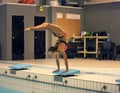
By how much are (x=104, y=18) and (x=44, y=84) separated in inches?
305

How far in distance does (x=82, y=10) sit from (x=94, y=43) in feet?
5.60

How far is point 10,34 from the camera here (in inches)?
484

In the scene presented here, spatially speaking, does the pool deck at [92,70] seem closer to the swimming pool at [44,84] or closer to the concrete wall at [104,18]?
the swimming pool at [44,84]

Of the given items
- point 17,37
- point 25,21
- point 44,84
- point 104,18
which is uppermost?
point 104,18

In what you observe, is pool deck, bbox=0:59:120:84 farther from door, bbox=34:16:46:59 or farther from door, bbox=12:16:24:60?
door, bbox=34:16:46:59

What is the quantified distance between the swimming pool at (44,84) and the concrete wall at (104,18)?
6.57 m

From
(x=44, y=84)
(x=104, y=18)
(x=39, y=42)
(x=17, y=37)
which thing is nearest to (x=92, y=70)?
(x=44, y=84)

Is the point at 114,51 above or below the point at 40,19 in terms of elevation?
below

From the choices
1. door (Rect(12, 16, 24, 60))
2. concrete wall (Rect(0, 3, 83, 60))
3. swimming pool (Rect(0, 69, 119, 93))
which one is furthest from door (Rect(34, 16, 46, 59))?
swimming pool (Rect(0, 69, 119, 93))

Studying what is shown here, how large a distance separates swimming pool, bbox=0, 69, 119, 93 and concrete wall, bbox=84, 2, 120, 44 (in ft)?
21.6

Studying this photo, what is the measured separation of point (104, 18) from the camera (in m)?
13.5

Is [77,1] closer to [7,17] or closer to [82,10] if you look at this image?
[82,10]

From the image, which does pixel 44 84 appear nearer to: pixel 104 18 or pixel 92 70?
pixel 92 70

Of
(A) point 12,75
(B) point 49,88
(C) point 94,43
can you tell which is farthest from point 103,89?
(C) point 94,43
